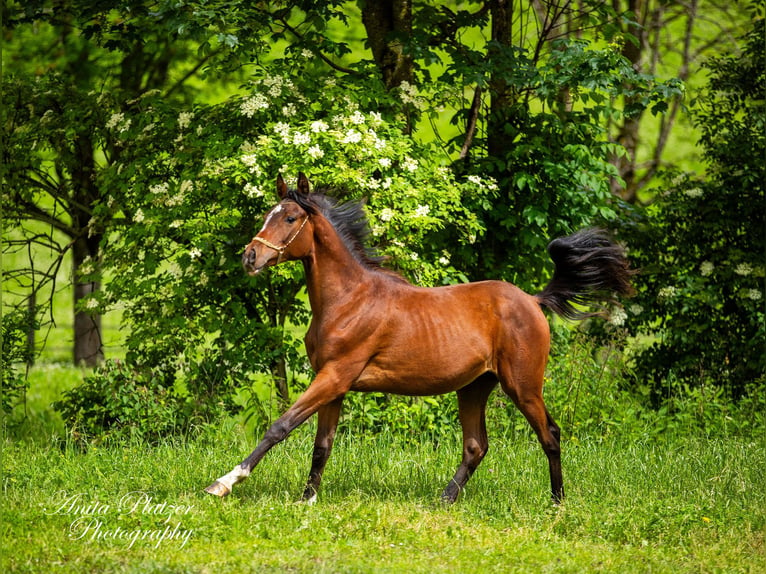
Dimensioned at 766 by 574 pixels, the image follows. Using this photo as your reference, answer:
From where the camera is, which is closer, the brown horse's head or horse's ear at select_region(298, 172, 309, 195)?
the brown horse's head

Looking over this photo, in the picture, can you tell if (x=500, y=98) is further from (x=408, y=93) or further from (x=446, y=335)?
(x=446, y=335)

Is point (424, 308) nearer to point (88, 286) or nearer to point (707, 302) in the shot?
point (707, 302)

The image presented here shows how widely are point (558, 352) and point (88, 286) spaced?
8.08 metres

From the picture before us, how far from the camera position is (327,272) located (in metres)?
6.81

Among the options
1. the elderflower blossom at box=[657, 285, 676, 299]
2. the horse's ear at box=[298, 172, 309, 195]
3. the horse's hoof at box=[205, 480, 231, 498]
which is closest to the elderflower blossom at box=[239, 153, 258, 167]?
the horse's ear at box=[298, 172, 309, 195]

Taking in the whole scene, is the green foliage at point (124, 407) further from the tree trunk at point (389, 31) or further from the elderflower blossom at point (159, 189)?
the tree trunk at point (389, 31)

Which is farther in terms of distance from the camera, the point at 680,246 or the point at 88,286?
the point at 88,286

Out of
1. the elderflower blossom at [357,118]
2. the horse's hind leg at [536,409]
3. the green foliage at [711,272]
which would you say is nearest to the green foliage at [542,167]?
the green foliage at [711,272]

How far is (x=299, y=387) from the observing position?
10.1 meters

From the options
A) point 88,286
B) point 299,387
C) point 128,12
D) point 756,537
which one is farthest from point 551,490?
point 88,286

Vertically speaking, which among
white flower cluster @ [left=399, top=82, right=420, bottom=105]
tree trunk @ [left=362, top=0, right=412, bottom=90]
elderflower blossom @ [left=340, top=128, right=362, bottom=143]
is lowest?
elderflower blossom @ [left=340, top=128, right=362, bottom=143]

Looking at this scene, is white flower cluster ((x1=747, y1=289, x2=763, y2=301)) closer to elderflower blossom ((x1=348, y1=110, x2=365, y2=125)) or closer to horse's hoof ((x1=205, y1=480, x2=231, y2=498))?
elderflower blossom ((x1=348, y1=110, x2=365, y2=125))

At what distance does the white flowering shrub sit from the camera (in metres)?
8.84

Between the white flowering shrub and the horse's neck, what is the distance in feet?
5.99
